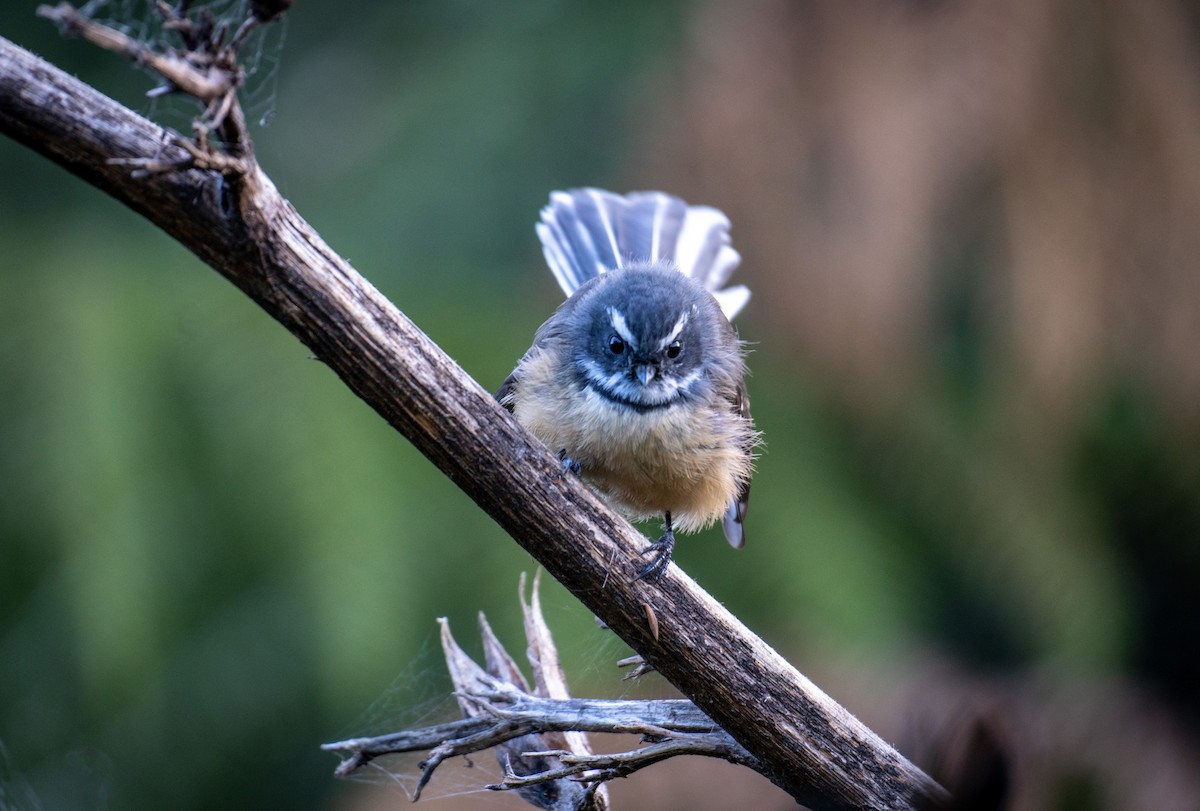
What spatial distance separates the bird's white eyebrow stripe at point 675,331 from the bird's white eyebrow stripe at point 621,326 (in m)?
0.06

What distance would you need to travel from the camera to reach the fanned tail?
2713 millimetres

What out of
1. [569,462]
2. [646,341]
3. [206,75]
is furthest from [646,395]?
[206,75]

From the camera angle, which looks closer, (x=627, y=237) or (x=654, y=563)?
(x=654, y=563)

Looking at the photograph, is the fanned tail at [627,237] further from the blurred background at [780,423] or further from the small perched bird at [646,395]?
the blurred background at [780,423]

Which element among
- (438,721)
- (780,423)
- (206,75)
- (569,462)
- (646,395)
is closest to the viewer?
(206,75)

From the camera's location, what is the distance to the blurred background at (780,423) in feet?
10.7

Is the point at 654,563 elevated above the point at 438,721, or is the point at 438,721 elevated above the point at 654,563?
the point at 654,563

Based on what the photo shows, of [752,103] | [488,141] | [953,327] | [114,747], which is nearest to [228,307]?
[488,141]

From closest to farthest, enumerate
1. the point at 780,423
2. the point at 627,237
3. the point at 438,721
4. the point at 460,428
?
the point at 460,428 < the point at 438,721 < the point at 627,237 < the point at 780,423

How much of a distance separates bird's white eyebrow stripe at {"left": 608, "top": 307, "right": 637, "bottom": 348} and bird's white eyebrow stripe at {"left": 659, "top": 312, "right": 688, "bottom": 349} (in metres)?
0.06

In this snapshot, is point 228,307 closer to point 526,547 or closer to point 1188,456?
point 526,547

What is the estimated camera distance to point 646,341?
7.05 ft

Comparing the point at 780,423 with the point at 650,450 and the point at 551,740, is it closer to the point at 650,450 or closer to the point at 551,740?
the point at 650,450

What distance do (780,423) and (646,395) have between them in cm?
183
